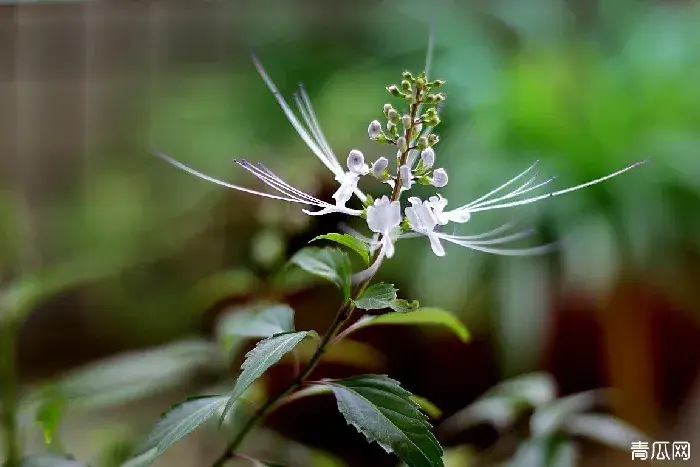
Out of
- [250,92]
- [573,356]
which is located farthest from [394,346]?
[250,92]

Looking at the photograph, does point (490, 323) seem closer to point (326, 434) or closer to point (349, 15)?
point (326, 434)

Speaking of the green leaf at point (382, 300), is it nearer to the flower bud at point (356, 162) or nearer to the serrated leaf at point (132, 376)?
the flower bud at point (356, 162)

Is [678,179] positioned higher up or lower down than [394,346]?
higher up

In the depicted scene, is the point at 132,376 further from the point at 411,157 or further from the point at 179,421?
the point at 411,157

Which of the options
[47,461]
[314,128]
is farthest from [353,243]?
[47,461]

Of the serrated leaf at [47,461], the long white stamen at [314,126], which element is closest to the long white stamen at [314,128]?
the long white stamen at [314,126]
